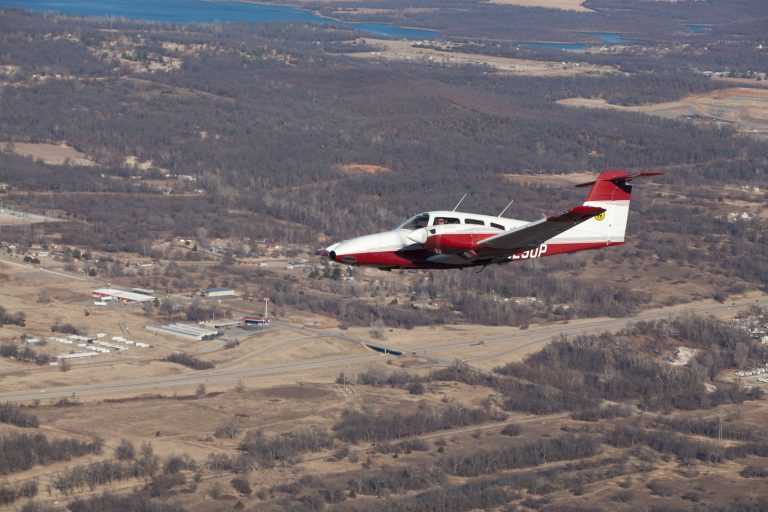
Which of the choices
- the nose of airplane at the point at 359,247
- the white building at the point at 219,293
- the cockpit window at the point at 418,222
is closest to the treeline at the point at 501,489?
the cockpit window at the point at 418,222

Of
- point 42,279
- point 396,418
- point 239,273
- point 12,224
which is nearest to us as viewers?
point 396,418

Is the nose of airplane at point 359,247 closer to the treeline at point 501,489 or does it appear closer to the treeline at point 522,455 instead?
the treeline at point 501,489

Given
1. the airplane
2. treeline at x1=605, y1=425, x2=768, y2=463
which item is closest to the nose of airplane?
the airplane

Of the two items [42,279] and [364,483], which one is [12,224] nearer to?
[42,279]

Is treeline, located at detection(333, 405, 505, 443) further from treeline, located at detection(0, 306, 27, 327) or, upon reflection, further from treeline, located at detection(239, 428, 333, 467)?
treeline, located at detection(0, 306, 27, 327)

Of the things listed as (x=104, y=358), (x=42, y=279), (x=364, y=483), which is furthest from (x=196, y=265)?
(x=364, y=483)

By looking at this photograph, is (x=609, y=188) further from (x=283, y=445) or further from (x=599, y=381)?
(x=599, y=381)
